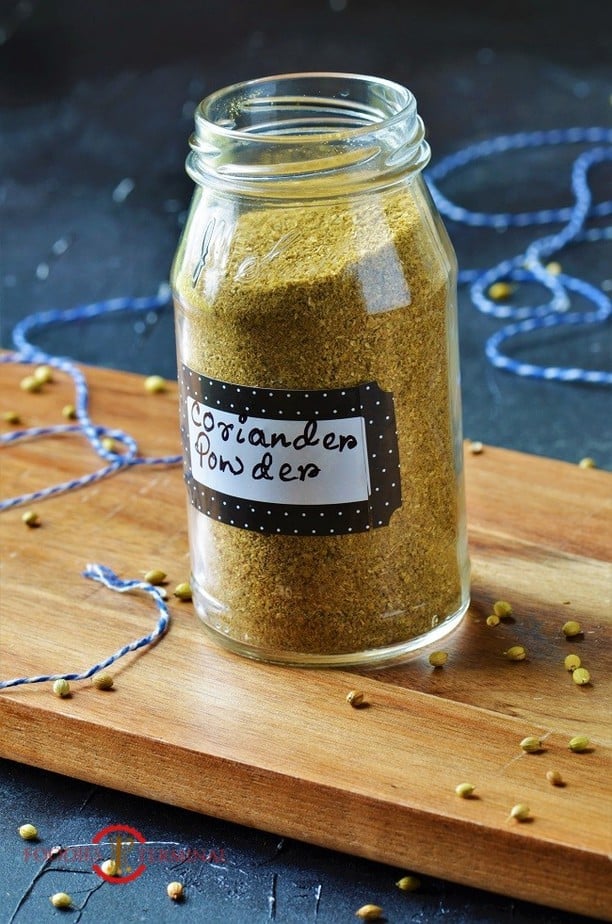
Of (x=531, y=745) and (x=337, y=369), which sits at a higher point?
(x=337, y=369)

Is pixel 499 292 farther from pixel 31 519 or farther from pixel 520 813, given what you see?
pixel 520 813

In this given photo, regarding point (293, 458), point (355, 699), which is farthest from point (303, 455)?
point (355, 699)

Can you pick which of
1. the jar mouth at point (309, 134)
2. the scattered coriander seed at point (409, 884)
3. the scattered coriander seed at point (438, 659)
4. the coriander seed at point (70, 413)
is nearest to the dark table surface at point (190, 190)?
the scattered coriander seed at point (409, 884)

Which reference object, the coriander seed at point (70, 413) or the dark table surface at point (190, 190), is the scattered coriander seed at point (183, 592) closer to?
the dark table surface at point (190, 190)

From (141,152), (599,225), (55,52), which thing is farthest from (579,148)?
(55,52)

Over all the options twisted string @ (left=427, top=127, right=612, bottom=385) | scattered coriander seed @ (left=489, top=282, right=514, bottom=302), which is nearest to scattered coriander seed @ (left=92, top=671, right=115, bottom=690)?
twisted string @ (left=427, top=127, right=612, bottom=385)

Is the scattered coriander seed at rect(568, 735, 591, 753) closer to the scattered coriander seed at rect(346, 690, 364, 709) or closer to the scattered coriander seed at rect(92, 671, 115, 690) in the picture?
the scattered coriander seed at rect(346, 690, 364, 709)
